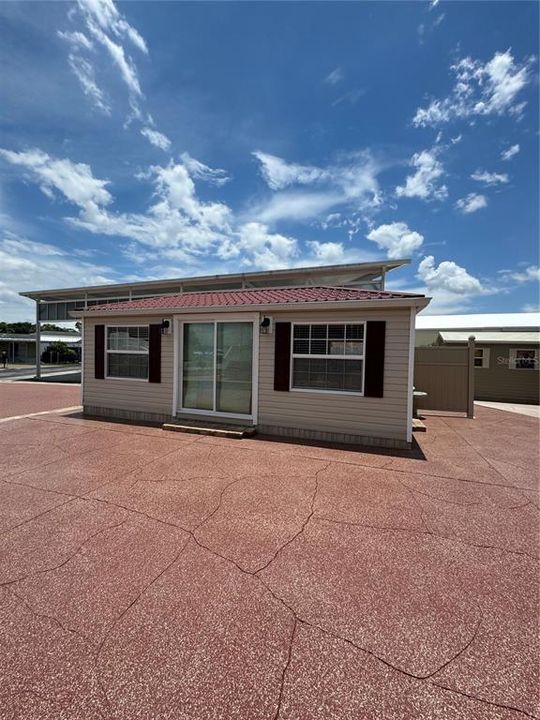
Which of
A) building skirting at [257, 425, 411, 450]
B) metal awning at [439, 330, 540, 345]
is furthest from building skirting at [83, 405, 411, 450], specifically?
metal awning at [439, 330, 540, 345]

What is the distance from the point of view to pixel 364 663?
5.87 ft

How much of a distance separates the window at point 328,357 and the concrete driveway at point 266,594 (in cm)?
196

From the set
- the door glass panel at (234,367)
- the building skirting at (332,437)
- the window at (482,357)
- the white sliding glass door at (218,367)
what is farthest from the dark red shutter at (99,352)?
the window at (482,357)

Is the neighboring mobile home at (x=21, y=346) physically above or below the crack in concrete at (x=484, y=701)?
above

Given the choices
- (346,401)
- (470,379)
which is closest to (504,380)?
(470,379)

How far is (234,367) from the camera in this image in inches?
279

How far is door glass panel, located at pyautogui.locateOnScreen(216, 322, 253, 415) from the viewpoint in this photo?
697 cm

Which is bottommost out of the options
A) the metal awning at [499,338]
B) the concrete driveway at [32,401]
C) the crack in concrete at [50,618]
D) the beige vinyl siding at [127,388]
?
the concrete driveway at [32,401]

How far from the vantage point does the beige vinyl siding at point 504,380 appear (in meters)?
12.7

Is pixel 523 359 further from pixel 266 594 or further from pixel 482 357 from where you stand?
pixel 266 594

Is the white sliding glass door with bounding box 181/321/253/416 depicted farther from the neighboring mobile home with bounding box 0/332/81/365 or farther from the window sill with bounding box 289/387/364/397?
the neighboring mobile home with bounding box 0/332/81/365

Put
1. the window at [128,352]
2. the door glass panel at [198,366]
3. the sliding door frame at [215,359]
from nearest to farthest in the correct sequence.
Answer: the sliding door frame at [215,359]
the door glass panel at [198,366]
the window at [128,352]

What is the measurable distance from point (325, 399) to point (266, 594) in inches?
167

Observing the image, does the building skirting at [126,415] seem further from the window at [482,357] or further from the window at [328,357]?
the window at [482,357]
